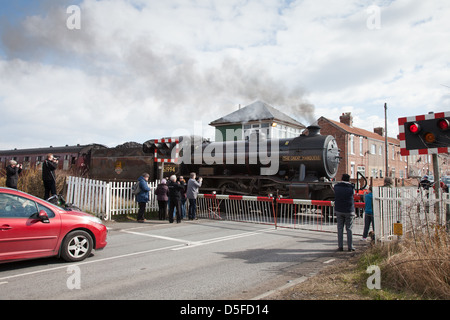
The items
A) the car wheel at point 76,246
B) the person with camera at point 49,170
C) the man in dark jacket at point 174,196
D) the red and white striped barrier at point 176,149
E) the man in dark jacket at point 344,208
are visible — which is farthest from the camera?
the red and white striped barrier at point 176,149

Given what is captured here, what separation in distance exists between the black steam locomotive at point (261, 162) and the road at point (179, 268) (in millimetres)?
3397

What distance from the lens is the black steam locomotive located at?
1198cm

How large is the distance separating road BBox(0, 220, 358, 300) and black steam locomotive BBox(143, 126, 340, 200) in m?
3.40

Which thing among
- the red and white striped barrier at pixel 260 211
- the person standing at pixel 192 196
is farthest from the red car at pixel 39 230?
the red and white striped barrier at pixel 260 211

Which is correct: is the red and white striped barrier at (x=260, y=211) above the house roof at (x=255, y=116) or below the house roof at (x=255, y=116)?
below

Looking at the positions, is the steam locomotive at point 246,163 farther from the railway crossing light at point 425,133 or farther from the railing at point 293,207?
the railway crossing light at point 425,133

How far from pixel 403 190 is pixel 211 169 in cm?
898

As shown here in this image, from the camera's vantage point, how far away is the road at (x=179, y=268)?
458cm

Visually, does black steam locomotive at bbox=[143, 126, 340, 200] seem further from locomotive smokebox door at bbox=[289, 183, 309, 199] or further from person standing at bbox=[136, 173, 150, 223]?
person standing at bbox=[136, 173, 150, 223]

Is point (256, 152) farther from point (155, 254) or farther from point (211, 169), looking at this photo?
point (155, 254)

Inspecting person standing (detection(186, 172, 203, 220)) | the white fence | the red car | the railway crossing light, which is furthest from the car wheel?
the railway crossing light
